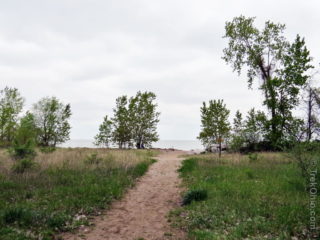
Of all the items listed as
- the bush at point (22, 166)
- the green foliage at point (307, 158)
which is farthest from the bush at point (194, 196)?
→ the bush at point (22, 166)

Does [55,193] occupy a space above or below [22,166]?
below

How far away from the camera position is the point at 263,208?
7441 millimetres

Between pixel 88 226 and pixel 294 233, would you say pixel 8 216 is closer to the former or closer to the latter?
pixel 88 226

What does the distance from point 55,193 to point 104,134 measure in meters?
32.1

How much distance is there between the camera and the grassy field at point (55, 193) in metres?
6.29

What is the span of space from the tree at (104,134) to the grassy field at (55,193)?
80.5 ft

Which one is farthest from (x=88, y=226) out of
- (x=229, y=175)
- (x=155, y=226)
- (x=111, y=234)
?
(x=229, y=175)

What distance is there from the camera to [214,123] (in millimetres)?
27734

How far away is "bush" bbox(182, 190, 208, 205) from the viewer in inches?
354

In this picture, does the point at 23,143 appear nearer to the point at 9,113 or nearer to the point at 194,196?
the point at 194,196

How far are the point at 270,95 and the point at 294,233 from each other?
70.1ft

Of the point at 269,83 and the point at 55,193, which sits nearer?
the point at 55,193

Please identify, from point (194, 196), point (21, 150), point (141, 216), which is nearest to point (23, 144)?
point (21, 150)

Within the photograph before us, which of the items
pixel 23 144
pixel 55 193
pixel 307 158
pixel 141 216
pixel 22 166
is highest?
pixel 307 158
